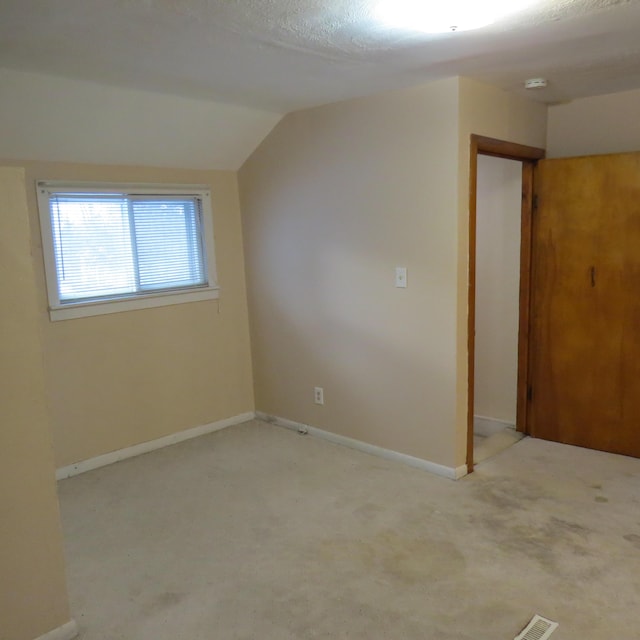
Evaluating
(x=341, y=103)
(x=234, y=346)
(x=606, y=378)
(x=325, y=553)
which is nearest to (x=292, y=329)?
(x=234, y=346)

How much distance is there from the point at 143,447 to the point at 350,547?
1831 millimetres

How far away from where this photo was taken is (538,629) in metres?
2.06

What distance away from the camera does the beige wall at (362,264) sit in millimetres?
3162

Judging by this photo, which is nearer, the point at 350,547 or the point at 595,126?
the point at 350,547

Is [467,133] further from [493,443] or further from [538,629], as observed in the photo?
[538,629]

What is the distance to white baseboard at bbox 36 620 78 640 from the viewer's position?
2057 mm

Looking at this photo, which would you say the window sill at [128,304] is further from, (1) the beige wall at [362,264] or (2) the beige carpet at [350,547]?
(2) the beige carpet at [350,547]

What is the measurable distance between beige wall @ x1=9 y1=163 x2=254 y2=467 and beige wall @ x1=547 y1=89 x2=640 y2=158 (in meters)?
2.24

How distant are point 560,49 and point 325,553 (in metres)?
2.46

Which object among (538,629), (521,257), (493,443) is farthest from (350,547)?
(521,257)

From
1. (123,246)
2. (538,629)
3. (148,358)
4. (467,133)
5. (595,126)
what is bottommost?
(538,629)

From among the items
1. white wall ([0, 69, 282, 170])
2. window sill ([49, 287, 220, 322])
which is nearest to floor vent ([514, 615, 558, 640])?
window sill ([49, 287, 220, 322])

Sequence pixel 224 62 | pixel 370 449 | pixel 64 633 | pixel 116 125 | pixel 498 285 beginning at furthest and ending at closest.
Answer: pixel 498 285
pixel 370 449
pixel 116 125
pixel 224 62
pixel 64 633

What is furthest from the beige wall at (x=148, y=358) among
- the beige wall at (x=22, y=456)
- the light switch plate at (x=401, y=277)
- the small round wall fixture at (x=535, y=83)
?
the small round wall fixture at (x=535, y=83)
